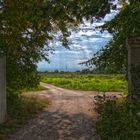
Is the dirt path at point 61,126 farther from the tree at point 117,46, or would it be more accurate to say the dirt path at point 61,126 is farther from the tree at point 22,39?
the tree at point 117,46

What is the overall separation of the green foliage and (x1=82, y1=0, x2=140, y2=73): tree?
133 inches

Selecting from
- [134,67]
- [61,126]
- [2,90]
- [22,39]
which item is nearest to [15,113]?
[2,90]

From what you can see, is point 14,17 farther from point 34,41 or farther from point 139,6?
point 139,6

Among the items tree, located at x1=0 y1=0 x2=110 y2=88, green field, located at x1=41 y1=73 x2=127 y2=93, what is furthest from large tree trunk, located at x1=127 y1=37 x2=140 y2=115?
green field, located at x1=41 y1=73 x2=127 y2=93

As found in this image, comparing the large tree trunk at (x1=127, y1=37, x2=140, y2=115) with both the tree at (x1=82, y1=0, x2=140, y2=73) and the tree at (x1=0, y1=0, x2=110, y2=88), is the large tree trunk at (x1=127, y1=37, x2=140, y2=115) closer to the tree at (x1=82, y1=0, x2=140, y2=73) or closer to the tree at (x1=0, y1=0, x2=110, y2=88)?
the tree at (x1=82, y1=0, x2=140, y2=73)

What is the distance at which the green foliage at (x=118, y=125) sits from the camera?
34.4ft

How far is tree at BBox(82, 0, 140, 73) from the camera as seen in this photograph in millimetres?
15781

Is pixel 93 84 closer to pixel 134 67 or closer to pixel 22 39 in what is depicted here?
pixel 22 39

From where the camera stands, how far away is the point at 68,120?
18.6m

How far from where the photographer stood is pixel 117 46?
18.2 m

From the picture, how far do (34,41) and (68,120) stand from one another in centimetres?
347

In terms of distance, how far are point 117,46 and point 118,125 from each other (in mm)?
7107

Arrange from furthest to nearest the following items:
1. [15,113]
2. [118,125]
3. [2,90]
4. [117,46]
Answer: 1. [15,113]
2. [117,46]
3. [2,90]
4. [118,125]

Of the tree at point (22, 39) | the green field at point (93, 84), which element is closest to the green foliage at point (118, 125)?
the tree at point (22, 39)
